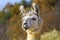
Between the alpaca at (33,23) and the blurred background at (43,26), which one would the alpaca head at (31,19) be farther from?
the blurred background at (43,26)

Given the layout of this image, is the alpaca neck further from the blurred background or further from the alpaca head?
the blurred background

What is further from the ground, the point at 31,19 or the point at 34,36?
the point at 31,19

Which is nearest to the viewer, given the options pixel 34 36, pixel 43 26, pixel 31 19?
pixel 31 19

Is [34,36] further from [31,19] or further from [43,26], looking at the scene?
[43,26]

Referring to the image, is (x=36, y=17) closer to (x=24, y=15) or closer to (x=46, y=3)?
(x=24, y=15)

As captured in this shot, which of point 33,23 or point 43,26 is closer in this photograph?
point 33,23

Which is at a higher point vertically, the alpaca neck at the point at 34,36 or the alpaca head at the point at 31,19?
the alpaca head at the point at 31,19

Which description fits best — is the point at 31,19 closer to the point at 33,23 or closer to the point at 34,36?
the point at 33,23

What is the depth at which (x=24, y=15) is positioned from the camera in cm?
559

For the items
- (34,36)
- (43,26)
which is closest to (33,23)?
(34,36)

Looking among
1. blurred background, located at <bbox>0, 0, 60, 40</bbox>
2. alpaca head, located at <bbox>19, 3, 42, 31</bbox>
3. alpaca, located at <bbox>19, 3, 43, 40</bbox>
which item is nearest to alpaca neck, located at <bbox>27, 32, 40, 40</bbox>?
alpaca, located at <bbox>19, 3, 43, 40</bbox>

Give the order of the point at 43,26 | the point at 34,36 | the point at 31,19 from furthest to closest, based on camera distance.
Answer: the point at 43,26
the point at 34,36
the point at 31,19

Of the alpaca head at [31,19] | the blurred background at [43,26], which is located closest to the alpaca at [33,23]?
the alpaca head at [31,19]

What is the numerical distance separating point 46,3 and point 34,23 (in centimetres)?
1775
